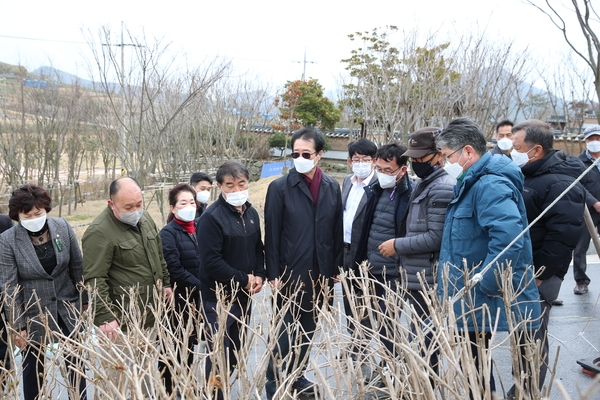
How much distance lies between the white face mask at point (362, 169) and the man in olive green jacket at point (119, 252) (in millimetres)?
1818

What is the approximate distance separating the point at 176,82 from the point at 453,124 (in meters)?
11.7

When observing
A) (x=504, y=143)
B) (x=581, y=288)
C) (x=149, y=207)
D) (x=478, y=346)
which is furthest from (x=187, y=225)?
(x=149, y=207)

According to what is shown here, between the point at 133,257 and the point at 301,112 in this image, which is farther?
the point at 301,112

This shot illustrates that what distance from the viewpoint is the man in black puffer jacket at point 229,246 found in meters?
3.48

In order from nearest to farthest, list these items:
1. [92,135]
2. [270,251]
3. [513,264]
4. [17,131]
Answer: [513,264]
[270,251]
[17,131]
[92,135]

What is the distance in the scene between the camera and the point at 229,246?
3.58 meters

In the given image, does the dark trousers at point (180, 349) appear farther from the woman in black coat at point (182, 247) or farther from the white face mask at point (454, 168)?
the white face mask at point (454, 168)

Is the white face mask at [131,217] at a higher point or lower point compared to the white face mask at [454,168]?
lower

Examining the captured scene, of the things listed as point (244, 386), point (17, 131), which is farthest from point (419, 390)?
point (17, 131)

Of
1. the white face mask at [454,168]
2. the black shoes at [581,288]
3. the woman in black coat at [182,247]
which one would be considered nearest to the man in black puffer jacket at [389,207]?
the white face mask at [454,168]

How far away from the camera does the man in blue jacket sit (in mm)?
2705

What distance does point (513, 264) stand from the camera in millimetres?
2746

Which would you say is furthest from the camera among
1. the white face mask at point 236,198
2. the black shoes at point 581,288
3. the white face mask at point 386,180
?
the black shoes at point 581,288

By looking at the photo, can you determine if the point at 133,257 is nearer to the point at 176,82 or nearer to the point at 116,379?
the point at 116,379
